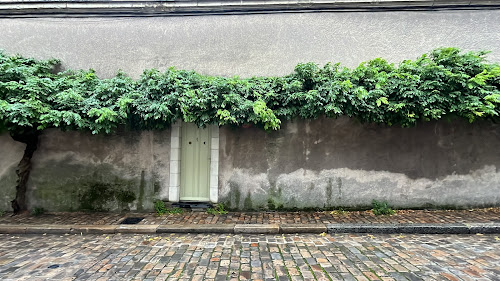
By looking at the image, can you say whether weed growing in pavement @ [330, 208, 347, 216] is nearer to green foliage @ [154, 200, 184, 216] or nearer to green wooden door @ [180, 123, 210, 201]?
green wooden door @ [180, 123, 210, 201]

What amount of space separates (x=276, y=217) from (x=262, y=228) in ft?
2.43

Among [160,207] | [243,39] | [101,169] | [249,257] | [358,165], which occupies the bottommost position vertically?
[249,257]

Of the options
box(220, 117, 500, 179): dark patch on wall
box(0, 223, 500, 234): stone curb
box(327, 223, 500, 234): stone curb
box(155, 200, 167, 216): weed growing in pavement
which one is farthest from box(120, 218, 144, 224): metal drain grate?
box(327, 223, 500, 234): stone curb

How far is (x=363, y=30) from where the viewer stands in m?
5.94

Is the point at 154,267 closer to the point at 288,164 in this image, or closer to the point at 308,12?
the point at 288,164

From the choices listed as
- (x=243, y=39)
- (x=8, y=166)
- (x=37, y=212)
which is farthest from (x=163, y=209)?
(x=243, y=39)

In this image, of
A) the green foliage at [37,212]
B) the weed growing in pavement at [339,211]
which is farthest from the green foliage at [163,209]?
the weed growing in pavement at [339,211]

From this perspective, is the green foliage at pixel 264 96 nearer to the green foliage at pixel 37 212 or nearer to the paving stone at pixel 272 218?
the green foliage at pixel 37 212

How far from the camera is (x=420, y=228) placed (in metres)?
4.50

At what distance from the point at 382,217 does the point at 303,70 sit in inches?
139

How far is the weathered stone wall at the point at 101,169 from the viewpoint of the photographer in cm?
578

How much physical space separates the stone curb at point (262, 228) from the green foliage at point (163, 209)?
0.83 m

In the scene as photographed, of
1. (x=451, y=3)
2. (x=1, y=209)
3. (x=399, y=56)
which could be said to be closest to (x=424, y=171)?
(x=399, y=56)

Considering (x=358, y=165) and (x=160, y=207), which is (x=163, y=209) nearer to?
(x=160, y=207)
